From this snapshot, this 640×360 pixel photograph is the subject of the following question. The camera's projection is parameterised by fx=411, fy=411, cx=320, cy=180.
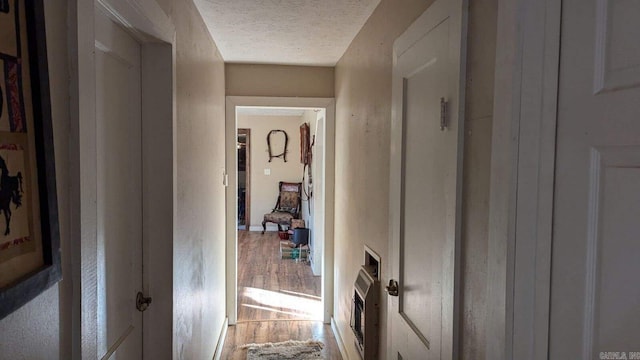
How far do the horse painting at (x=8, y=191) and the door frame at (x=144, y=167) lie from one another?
20 centimetres

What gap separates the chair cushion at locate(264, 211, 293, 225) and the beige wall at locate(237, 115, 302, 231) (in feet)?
1.79

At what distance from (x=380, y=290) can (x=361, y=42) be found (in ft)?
5.04

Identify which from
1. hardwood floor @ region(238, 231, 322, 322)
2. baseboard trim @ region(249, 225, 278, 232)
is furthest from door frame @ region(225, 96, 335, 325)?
baseboard trim @ region(249, 225, 278, 232)

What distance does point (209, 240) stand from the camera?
2.78 m

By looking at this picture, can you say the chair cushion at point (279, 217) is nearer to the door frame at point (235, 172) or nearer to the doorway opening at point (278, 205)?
the doorway opening at point (278, 205)

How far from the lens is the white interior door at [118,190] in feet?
4.04

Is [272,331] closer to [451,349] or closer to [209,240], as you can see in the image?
[209,240]

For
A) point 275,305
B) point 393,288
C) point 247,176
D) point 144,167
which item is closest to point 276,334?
point 275,305

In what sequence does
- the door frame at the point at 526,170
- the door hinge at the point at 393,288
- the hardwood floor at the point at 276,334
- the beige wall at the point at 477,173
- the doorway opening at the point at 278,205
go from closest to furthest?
1. the door frame at the point at 526,170
2. the beige wall at the point at 477,173
3. the door hinge at the point at 393,288
4. the hardwood floor at the point at 276,334
5. the doorway opening at the point at 278,205

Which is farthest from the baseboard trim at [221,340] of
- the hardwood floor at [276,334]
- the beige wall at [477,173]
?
the beige wall at [477,173]

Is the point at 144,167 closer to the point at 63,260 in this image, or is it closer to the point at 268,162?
the point at 63,260

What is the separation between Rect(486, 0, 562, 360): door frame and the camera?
846 mm

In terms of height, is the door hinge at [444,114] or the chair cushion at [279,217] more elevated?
the door hinge at [444,114]

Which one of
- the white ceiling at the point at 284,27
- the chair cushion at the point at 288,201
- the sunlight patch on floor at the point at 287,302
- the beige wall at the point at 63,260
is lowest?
the sunlight patch on floor at the point at 287,302
